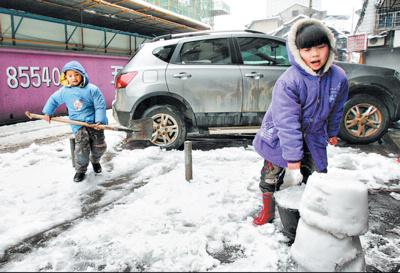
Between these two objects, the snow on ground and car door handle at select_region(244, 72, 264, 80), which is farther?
car door handle at select_region(244, 72, 264, 80)

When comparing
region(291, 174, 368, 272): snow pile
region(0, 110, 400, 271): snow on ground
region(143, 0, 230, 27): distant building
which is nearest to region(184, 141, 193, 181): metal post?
region(0, 110, 400, 271): snow on ground

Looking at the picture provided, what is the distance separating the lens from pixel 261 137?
8.23ft

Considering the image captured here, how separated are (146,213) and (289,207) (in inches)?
55.5

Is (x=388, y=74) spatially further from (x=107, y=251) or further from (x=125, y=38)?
(x=125, y=38)

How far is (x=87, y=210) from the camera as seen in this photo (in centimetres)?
308

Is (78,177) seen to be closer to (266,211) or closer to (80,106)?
(80,106)

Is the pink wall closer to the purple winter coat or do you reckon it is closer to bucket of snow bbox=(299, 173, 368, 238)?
the purple winter coat

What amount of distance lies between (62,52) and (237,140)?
7012 millimetres

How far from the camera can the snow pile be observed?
1.72 metres

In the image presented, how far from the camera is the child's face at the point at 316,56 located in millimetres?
2102

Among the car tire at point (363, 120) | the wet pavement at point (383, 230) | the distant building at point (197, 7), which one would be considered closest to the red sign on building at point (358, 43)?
the distant building at point (197, 7)

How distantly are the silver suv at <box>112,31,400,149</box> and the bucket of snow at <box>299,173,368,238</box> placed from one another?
3.40m

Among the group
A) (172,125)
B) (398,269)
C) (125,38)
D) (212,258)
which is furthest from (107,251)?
(125,38)

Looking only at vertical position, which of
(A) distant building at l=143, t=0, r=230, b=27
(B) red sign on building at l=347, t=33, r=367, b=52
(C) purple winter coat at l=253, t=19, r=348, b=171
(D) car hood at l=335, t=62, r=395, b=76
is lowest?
(C) purple winter coat at l=253, t=19, r=348, b=171
